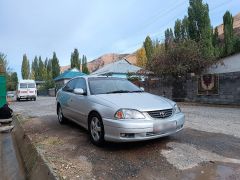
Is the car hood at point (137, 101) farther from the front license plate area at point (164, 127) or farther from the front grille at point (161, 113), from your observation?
the front license plate area at point (164, 127)

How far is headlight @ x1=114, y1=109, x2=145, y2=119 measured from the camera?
4.93m

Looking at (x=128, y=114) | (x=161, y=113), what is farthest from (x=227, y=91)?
(x=128, y=114)

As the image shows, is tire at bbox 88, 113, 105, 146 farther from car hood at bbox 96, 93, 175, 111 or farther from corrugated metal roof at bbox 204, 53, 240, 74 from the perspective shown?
corrugated metal roof at bbox 204, 53, 240, 74

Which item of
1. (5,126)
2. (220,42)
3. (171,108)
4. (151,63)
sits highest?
(220,42)

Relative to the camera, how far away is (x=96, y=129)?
217 inches

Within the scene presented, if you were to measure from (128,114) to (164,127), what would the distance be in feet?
2.37

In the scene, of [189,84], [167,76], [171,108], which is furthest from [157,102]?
[167,76]

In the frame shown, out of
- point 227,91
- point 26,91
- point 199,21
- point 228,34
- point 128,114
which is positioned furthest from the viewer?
point 228,34

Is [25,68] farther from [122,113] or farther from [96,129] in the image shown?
[122,113]

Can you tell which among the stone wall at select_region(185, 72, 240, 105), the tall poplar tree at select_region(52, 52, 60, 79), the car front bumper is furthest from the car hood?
the tall poplar tree at select_region(52, 52, 60, 79)

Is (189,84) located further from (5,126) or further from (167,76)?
(5,126)

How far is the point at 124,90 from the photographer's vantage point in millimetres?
6406

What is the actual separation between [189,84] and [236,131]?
10.4 metres

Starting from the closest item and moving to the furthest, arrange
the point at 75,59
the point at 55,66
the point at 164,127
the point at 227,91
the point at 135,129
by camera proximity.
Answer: the point at 135,129 → the point at 164,127 → the point at 227,91 → the point at 75,59 → the point at 55,66
